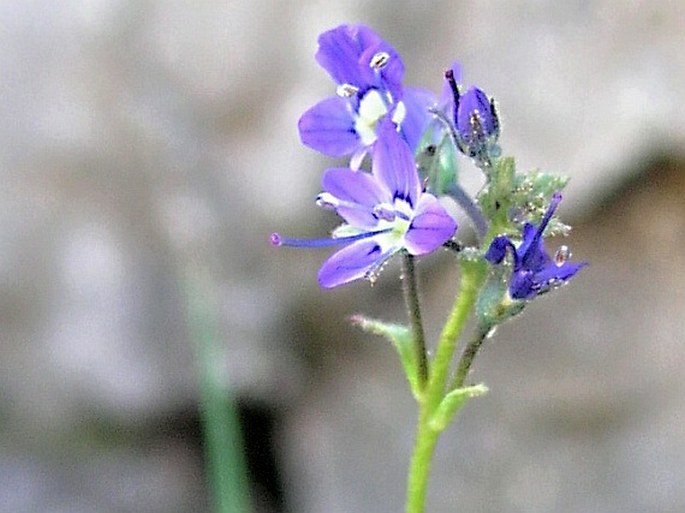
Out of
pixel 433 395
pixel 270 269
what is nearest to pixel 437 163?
pixel 433 395

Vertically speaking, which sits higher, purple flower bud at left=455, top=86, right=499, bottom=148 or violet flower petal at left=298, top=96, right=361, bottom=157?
violet flower petal at left=298, top=96, right=361, bottom=157

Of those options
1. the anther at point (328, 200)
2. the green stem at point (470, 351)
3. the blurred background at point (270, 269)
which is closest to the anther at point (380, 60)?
the anther at point (328, 200)

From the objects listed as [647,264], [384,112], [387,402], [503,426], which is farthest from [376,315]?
[384,112]

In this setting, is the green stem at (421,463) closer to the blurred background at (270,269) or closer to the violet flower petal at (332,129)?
the violet flower petal at (332,129)

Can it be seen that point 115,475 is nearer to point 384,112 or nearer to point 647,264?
point 647,264

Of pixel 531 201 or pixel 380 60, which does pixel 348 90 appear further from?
pixel 531 201

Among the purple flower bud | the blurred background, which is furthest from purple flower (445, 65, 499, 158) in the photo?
the blurred background

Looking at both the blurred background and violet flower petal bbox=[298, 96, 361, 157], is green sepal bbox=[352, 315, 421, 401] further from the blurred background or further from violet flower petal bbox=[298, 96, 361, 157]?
the blurred background
